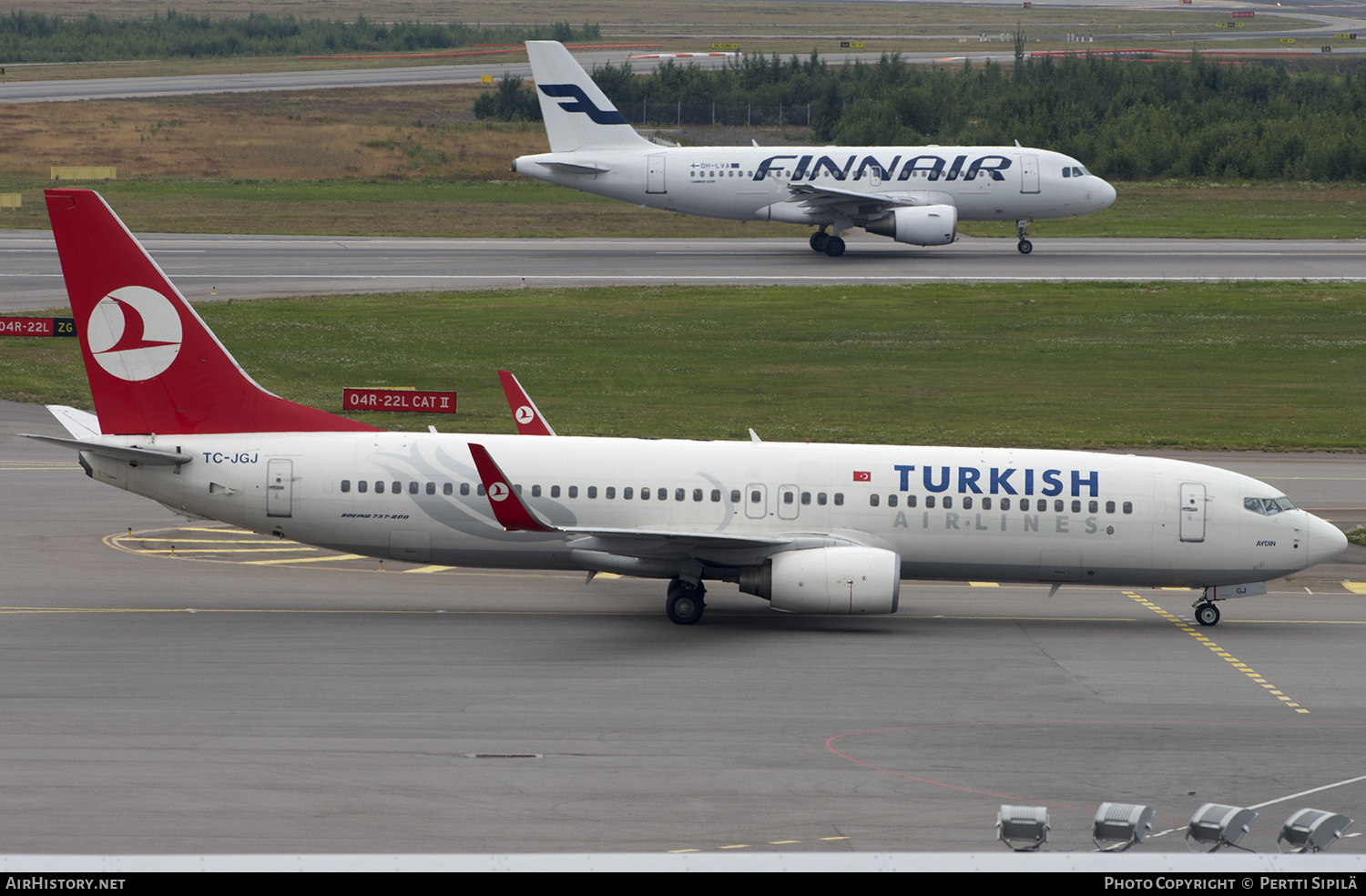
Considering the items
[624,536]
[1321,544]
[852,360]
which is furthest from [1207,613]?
[852,360]

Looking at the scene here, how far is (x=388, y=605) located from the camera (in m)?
31.7

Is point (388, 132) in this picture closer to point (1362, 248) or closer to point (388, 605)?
point (1362, 248)

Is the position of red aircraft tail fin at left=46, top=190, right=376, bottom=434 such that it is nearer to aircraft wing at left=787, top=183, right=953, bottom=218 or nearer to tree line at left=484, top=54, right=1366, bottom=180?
aircraft wing at left=787, top=183, right=953, bottom=218

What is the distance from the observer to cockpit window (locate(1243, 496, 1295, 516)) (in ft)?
101

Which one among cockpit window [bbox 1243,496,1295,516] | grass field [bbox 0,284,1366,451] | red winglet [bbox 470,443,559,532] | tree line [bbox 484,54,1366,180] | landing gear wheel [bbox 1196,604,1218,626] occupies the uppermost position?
tree line [bbox 484,54,1366,180]

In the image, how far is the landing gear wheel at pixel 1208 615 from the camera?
31281 mm

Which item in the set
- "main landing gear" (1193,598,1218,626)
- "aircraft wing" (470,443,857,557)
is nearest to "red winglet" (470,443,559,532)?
"aircraft wing" (470,443,857,557)

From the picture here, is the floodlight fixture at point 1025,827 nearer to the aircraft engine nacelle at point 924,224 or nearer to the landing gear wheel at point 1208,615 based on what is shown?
the landing gear wheel at point 1208,615

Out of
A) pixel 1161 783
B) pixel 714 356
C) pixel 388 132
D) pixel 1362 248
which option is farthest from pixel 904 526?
pixel 388 132

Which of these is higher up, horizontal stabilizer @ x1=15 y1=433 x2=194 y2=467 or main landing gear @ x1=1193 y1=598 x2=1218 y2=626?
horizontal stabilizer @ x1=15 y1=433 x2=194 y2=467

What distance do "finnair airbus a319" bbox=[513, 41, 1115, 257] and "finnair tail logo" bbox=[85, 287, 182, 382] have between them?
5081 centimetres

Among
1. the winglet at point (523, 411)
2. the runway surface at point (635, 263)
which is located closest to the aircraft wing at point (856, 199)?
the runway surface at point (635, 263)

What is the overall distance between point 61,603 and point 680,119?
110 metres

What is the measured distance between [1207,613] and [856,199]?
166 ft
